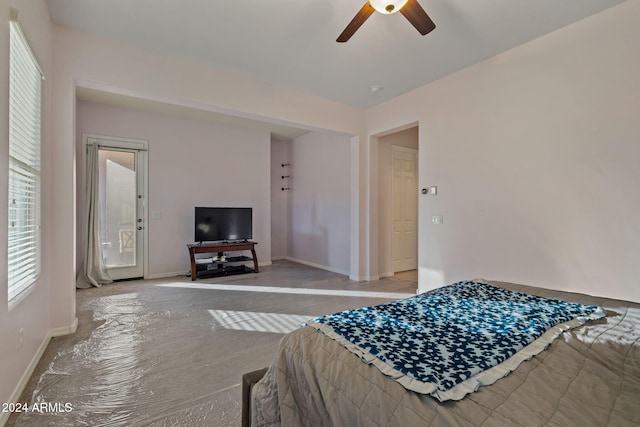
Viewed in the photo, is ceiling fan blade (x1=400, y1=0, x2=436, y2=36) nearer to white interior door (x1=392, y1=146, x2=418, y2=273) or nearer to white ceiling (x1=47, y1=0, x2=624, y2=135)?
white ceiling (x1=47, y1=0, x2=624, y2=135)

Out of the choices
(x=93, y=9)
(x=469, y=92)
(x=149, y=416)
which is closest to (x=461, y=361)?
(x=149, y=416)

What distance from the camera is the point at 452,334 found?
1.20 meters

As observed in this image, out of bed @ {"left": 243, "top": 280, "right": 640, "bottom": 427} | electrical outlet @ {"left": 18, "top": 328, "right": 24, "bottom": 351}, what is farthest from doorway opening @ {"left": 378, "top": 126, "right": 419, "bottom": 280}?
electrical outlet @ {"left": 18, "top": 328, "right": 24, "bottom": 351}

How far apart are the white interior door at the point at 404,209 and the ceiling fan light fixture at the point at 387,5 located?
3.36 m

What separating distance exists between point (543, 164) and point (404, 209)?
2.75 m

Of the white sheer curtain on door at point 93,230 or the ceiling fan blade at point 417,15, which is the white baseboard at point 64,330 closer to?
the white sheer curtain on door at point 93,230

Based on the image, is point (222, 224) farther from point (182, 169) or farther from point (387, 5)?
point (387, 5)

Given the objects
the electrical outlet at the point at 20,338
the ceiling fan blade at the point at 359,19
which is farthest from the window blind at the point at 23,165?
the ceiling fan blade at the point at 359,19

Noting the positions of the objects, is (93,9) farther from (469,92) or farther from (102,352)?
(469,92)

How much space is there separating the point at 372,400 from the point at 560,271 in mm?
2786

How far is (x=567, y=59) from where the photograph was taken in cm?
271

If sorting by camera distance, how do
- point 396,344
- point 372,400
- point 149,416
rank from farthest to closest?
point 149,416 < point 396,344 < point 372,400

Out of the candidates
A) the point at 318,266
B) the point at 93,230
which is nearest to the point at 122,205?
the point at 93,230

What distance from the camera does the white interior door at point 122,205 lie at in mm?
4711
